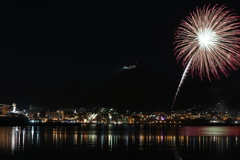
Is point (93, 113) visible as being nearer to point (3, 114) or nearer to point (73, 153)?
point (3, 114)

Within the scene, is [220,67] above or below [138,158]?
above

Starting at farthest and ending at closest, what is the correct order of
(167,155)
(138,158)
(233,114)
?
(233,114), (167,155), (138,158)

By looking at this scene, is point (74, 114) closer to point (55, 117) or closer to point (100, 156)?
point (55, 117)

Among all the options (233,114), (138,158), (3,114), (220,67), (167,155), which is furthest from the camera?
(233,114)

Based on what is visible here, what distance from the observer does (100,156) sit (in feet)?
80.2

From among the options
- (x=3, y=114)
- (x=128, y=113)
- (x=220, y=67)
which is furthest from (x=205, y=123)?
(x=220, y=67)

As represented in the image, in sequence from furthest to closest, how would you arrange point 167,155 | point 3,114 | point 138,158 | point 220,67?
point 3,114 → point 220,67 → point 167,155 → point 138,158

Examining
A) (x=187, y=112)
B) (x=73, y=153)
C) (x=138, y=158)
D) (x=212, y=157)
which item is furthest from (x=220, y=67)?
(x=187, y=112)

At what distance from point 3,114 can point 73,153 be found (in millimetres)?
137113

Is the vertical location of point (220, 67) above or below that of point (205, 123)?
above

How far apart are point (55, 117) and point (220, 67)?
509 ft

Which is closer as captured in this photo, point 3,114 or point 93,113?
point 3,114

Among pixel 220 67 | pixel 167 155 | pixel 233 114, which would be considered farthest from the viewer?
pixel 233 114

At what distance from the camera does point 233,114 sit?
175750 mm
